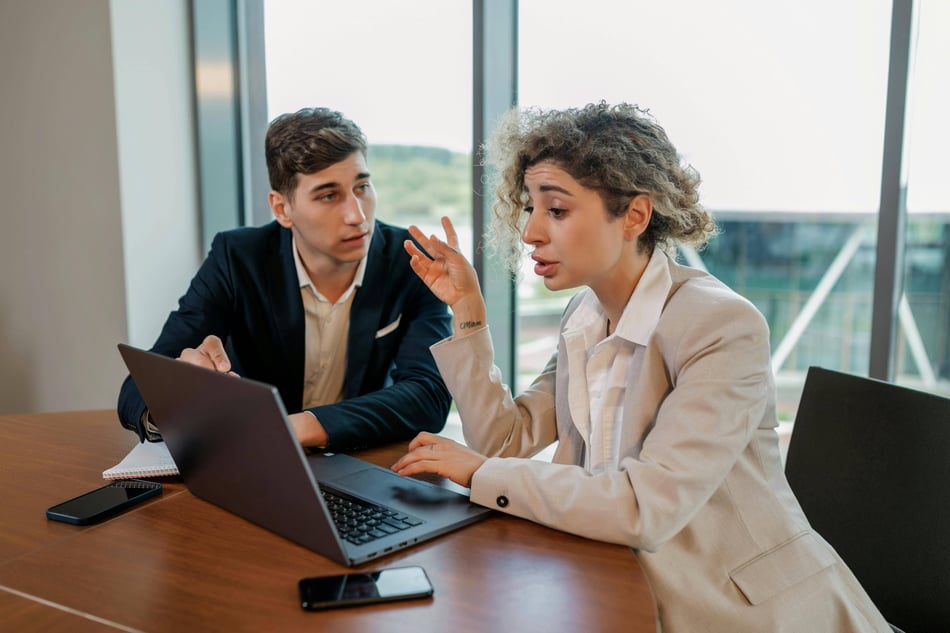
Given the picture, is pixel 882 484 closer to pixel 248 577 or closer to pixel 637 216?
pixel 637 216

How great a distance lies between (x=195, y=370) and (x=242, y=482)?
19cm

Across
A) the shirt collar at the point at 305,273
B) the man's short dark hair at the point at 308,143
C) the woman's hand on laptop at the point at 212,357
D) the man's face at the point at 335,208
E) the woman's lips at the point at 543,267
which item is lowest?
the woman's hand on laptop at the point at 212,357

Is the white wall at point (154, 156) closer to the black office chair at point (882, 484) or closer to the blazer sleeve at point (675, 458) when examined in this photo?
the blazer sleeve at point (675, 458)

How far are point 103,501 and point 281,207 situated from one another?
911mm

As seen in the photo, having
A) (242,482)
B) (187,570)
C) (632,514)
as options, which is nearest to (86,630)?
(187,570)

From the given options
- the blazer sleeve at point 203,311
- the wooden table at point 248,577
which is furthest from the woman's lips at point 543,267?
the blazer sleeve at point 203,311

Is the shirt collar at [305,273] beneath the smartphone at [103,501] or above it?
above

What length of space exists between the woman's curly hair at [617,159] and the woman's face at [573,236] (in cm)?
2

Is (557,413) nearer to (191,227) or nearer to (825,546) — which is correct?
(825,546)

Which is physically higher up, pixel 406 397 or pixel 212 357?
pixel 212 357

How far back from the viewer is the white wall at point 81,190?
285 centimetres

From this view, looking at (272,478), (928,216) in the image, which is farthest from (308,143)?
(928,216)

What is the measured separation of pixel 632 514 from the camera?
3.80 feet

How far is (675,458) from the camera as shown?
1.18 m
